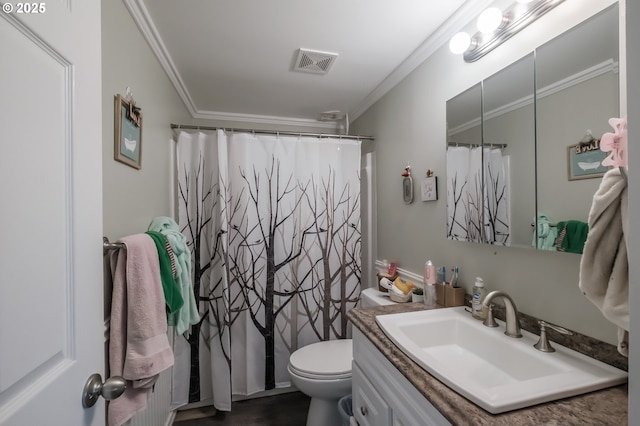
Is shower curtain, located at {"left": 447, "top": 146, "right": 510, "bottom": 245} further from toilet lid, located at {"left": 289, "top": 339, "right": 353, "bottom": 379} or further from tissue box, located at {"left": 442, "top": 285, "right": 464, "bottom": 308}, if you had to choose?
toilet lid, located at {"left": 289, "top": 339, "right": 353, "bottom": 379}

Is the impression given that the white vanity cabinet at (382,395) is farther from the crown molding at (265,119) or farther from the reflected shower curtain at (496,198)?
the crown molding at (265,119)

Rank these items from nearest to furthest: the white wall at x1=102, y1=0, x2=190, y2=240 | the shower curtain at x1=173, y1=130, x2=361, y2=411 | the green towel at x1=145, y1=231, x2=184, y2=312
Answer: the white wall at x1=102, y1=0, x2=190, y2=240
the green towel at x1=145, y1=231, x2=184, y2=312
the shower curtain at x1=173, y1=130, x2=361, y2=411

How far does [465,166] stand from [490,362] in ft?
2.79

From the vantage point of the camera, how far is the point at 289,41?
5.22 feet

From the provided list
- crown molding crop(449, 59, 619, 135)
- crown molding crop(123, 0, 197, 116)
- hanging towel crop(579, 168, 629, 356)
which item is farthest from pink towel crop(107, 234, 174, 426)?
crown molding crop(449, 59, 619, 135)

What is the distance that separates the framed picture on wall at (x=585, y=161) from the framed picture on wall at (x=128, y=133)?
5.31ft

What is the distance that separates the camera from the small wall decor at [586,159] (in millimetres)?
863

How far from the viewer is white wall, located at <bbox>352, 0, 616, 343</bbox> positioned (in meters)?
0.97

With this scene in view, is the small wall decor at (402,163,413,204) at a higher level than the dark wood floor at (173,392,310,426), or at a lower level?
higher

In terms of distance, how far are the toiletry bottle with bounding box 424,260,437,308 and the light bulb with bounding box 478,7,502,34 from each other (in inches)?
42.8

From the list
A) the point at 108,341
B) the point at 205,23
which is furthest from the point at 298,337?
the point at 205,23

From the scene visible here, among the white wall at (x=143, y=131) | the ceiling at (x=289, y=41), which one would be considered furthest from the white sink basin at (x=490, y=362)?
the ceiling at (x=289, y=41)

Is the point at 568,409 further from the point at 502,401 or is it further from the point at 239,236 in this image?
the point at 239,236

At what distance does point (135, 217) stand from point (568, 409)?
5.37ft
